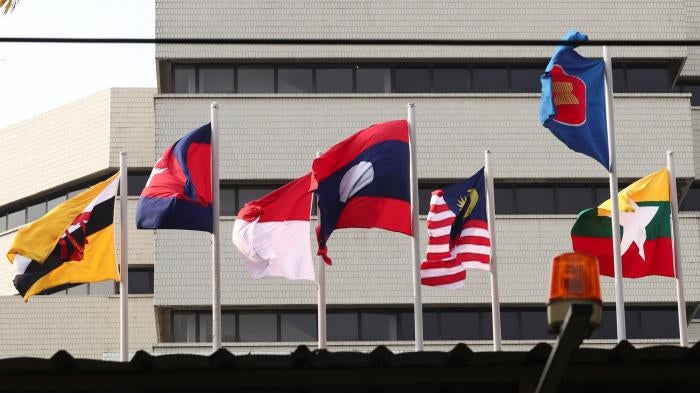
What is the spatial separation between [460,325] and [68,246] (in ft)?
51.5

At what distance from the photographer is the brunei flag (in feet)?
87.5

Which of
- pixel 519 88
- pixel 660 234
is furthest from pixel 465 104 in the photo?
pixel 660 234

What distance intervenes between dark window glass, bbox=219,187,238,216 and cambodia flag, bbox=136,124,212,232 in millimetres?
13481

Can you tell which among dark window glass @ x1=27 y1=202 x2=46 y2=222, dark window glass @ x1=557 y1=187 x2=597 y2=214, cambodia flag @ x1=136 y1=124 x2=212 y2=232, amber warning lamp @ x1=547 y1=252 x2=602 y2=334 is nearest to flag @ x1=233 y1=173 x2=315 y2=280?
cambodia flag @ x1=136 y1=124 x2=212 y2=232

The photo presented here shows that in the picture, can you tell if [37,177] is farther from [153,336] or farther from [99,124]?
[153,336]

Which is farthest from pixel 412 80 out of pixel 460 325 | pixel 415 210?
pixel 415 210

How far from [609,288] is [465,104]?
19.3ft

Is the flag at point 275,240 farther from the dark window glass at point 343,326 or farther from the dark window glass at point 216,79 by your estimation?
the dark window glass at point 216,79

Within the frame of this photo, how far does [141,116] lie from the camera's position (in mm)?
44094

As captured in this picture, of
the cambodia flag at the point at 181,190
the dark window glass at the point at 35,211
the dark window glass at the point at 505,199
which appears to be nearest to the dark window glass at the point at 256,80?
the dark window glass at the point at 505,199

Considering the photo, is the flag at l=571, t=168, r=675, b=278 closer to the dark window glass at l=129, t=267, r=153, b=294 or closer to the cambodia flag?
the cambodia flag

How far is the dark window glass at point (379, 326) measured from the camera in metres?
40.2

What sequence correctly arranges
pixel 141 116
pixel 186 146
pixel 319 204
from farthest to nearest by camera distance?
pixel 141 116, pixel 186 146, pixel 319 204

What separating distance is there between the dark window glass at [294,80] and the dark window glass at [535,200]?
598 cm
